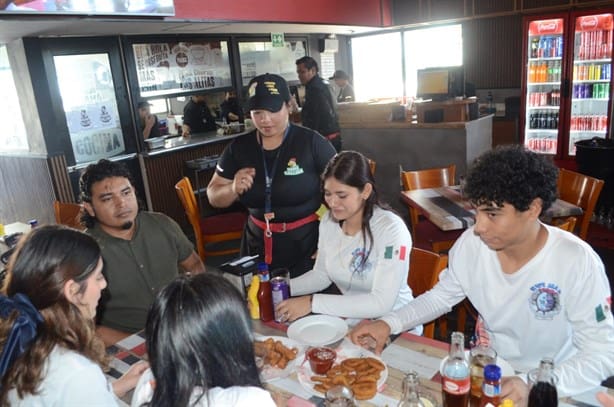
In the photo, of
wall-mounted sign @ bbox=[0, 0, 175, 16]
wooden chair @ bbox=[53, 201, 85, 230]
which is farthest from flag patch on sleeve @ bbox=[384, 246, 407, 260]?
wall-mounted sign @ bbox=[0, 0, 175, 16]

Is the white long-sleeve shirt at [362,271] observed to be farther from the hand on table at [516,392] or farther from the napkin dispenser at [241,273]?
the hand on table at [516,392]

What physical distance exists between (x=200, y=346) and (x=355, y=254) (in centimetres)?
120

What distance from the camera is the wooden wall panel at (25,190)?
4.88m

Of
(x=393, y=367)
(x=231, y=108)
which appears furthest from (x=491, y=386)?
(x=231, y=108)

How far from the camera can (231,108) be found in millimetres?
6777

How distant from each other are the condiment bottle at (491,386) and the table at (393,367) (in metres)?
0.15

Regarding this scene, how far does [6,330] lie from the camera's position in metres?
1.26

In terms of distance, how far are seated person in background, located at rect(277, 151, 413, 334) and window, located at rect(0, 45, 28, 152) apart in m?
4.16

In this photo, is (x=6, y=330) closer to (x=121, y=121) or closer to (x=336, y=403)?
(x=336, y=403)

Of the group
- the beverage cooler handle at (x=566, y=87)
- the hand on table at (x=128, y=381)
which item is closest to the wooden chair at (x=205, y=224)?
the hand on table at (x=128, y=381)

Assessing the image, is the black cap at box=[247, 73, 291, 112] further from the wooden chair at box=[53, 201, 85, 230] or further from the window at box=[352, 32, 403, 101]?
the window at box=[352, 32, 403, 101]

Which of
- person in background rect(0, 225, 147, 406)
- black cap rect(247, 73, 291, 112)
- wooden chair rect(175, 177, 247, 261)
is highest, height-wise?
black cap rect(247, 73, 291, 112)

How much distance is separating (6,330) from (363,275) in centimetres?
133

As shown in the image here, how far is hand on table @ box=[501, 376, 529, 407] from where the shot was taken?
128cm
